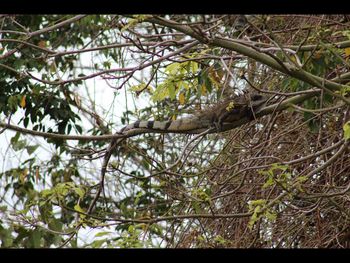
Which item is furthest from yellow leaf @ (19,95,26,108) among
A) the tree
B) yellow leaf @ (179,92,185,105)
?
yellow leaf @ (179,92,185,105)

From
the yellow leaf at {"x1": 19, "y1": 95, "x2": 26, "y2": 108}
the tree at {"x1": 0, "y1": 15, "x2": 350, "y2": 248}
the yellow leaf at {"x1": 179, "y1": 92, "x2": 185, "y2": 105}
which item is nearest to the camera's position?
the tree at {"x1": 0, "y1": 15, "x2": 350, "y2": 248}

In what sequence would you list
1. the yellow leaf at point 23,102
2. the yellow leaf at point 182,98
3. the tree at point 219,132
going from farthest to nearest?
1. the yellow leaf at point 23,102
2. the yellow leaf at point 182,98
3. the tree at point 219,132

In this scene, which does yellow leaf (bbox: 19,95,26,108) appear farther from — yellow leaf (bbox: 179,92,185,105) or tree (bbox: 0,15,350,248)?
yellow leaf (bbox: 179,92,185,105)

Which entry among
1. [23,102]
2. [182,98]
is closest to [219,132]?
[182,98]

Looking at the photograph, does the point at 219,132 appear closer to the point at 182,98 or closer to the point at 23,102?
the point at 182,98

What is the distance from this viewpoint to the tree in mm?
3498

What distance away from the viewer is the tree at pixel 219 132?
350 centimetres

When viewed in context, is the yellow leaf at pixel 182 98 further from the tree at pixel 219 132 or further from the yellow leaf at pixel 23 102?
the yellow leaf at pixel 23 102

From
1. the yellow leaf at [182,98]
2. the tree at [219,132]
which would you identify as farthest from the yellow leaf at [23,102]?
the yellow leaf at [182,98]

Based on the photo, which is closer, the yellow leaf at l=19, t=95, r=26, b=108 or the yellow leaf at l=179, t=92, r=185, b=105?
the yellow leaf at l=179, t=92, r=185, b=105

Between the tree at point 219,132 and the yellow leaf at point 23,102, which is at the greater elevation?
the yellow leaf at point 23,102
